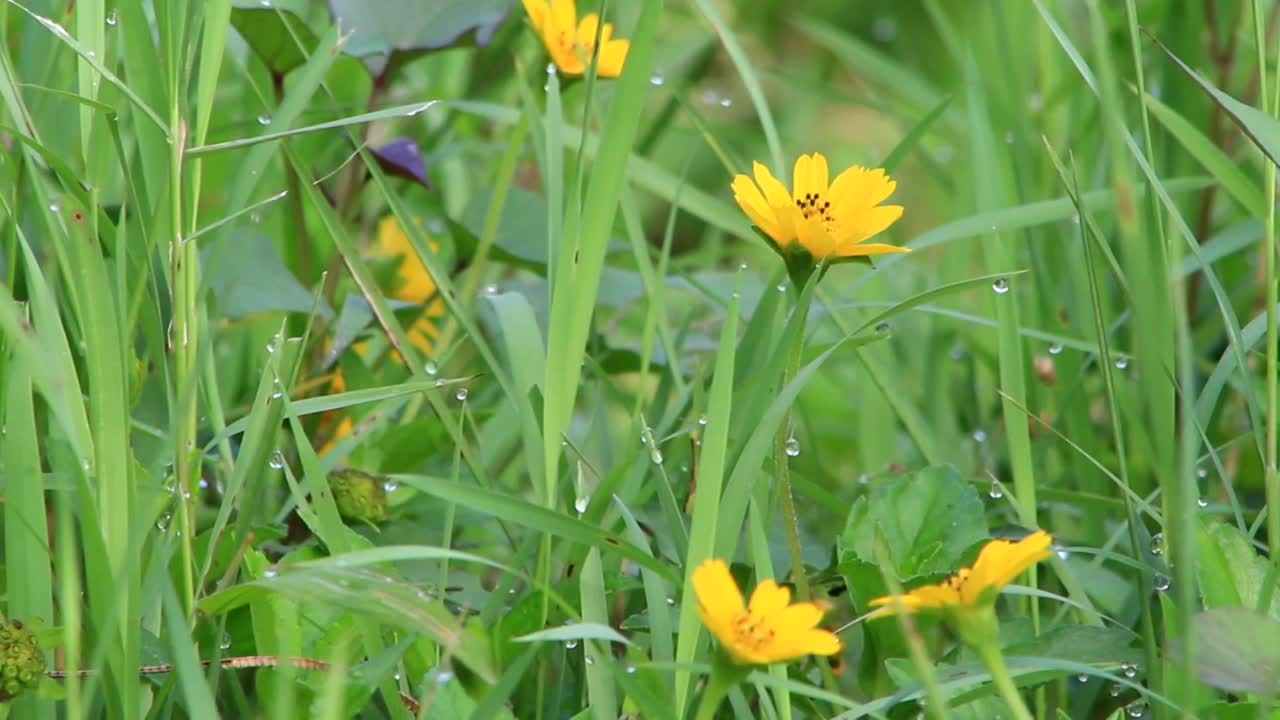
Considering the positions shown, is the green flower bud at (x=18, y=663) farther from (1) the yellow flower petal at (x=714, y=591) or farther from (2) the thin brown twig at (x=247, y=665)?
(1) the yellow flower petal at (x=714, y=591)

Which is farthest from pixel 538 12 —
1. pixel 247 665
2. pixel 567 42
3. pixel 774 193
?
pixel 247 665

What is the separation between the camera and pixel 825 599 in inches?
36.2

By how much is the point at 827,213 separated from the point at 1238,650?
320mm

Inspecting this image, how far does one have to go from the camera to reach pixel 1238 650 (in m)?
0.68

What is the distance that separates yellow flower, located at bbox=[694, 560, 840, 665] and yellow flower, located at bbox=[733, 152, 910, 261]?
0.23m

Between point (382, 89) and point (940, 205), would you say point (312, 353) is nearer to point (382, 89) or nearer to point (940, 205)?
point (382, 89)

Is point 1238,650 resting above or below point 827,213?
below

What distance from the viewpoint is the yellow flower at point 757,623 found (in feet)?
1.99

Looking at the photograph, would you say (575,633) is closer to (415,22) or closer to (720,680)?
(720,680)

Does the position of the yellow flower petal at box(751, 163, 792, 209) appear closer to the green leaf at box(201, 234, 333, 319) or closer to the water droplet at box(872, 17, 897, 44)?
the green leaf at box(201, 234, 333, 319)

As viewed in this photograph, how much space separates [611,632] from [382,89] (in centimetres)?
64

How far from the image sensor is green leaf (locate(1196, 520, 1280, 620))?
80cm

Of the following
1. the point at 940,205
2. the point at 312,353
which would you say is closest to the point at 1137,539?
the point at 312,353

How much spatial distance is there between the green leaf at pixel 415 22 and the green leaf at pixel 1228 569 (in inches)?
24.8
